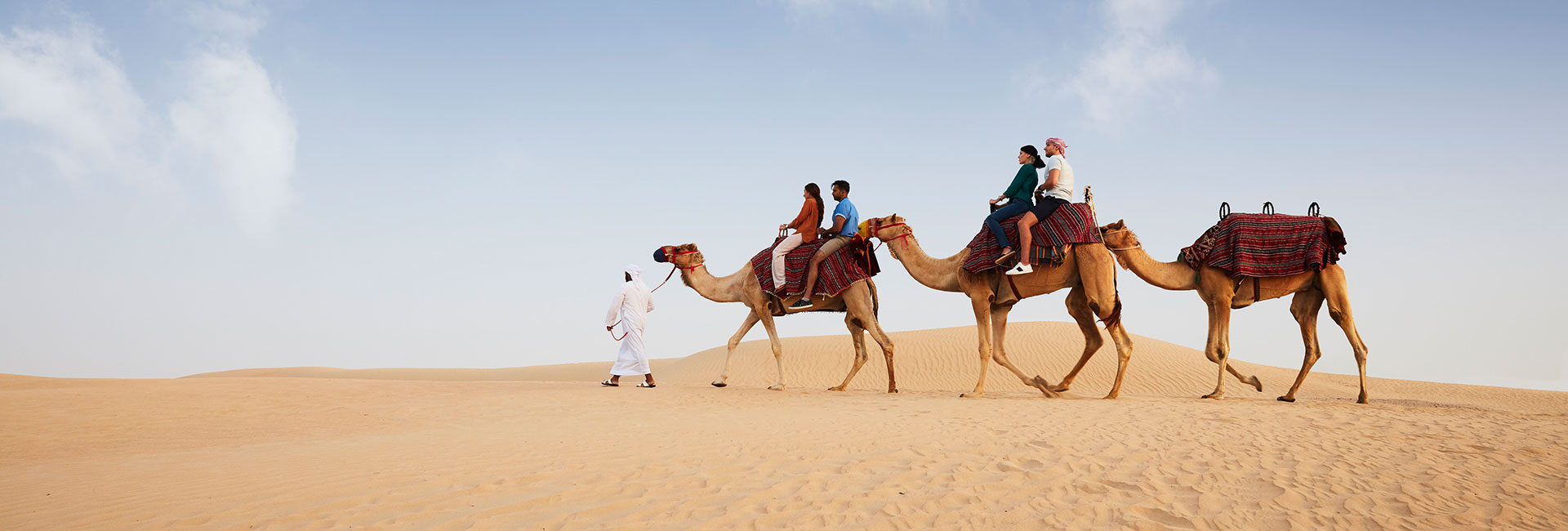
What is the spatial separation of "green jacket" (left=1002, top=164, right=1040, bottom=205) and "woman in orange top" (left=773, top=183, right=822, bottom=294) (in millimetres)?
2950

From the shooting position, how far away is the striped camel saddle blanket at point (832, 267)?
12016 millimetres

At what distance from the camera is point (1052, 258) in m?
10.2

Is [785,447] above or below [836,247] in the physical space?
below

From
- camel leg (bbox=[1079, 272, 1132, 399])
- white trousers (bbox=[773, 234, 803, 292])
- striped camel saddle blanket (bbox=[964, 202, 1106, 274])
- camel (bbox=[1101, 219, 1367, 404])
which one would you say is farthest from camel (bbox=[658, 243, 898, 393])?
camel (bbox=[1101, 219, 1367, 404])

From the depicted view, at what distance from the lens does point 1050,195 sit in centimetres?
1026

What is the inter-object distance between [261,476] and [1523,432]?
32.8 feet

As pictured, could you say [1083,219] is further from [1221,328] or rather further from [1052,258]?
[1221,328]

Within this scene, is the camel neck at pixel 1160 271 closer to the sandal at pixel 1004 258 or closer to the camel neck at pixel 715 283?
the sandal at pixel 1004 258

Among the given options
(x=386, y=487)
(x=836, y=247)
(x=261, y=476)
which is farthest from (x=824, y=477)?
(x=836, y=247)

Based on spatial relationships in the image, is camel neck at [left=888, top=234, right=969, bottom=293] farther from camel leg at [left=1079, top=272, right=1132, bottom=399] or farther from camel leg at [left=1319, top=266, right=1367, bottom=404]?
camel leg at [left=1319, top=266, right=1367, bottom=404]

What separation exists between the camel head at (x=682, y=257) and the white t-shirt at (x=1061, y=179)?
5.89 meters

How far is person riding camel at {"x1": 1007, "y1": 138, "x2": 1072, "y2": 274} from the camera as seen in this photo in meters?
10.1

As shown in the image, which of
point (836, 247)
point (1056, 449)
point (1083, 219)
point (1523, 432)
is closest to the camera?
point (1056, 449)

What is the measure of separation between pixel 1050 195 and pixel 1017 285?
1.18m
